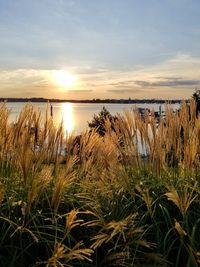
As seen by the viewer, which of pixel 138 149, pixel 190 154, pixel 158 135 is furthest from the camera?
pixel 138 149

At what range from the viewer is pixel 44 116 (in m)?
4.99

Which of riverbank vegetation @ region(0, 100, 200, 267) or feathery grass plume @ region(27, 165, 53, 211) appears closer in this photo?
feathery grass plume @ region(27, 165, 53, 211)

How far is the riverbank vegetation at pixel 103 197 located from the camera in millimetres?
3389

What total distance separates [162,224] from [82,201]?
0.68 m

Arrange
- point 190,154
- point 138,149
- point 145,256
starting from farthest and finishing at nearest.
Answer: point 138,149 → point 190,154 → point 145,256

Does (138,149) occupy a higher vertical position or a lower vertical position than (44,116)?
lower

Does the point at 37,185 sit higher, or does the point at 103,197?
the point at 37,185

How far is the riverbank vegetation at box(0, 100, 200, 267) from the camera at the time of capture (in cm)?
339

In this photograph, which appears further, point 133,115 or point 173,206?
point 133,115

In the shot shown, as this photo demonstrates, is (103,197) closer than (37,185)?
No

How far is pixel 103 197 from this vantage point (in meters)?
4.14

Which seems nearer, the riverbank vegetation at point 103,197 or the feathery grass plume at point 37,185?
the feathery grass plume at point 37,185

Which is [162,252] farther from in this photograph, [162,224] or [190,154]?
[190,154]

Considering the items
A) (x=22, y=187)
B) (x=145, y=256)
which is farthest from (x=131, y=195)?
(x=22, y=187)
